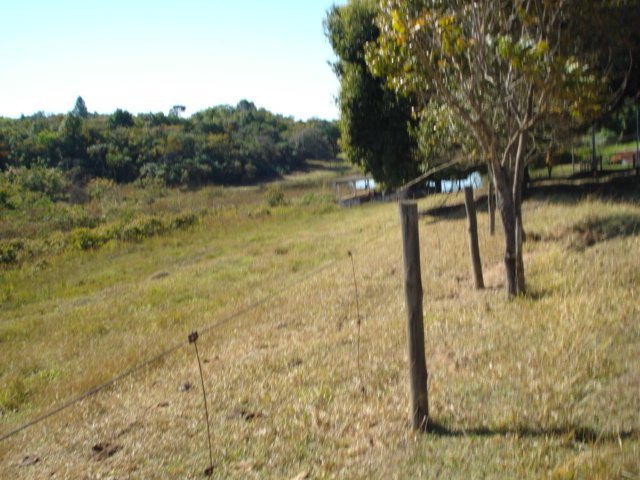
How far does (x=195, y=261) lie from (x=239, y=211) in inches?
665

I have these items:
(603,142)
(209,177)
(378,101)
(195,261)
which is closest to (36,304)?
(195,261)

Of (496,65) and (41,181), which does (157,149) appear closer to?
(41,181)

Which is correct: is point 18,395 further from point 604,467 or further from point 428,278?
point 604,467

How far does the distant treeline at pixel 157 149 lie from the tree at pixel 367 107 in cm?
4766

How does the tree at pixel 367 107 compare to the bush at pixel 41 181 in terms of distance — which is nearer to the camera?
the tree at pixel 367 107

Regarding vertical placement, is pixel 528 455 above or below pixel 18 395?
above

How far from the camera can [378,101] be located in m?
23.9

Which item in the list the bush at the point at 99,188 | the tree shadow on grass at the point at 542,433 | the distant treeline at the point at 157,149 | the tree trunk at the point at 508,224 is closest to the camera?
the tree shadow on grass at the point at 542,433

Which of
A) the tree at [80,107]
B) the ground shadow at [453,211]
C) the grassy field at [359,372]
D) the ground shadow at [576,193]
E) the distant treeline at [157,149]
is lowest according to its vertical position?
the grassy field at [359,372]

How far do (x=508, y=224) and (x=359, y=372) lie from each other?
3.47 m

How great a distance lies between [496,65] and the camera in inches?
395

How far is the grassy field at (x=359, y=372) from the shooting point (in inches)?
193

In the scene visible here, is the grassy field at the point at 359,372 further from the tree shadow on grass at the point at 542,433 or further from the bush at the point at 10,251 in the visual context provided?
the bush at the point at 10,251

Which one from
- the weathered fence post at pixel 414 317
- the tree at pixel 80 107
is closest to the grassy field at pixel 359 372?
the weathered fence post at pixel 414 317
